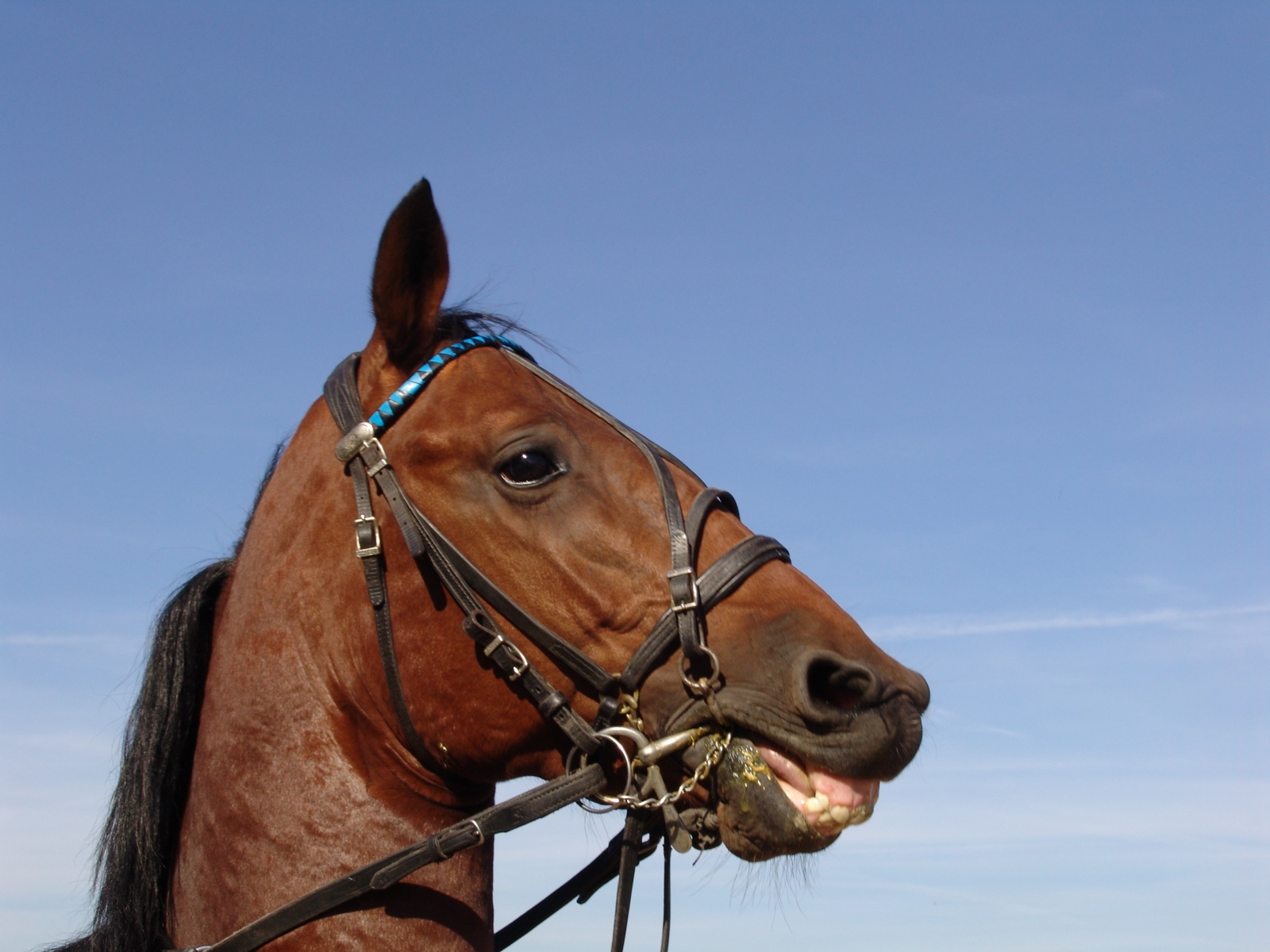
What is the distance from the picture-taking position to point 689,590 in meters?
3.65

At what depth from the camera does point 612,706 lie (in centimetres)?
371

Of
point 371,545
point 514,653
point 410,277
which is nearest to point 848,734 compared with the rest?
point 514,653

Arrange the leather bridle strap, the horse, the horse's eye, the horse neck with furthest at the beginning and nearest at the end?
1. the horse's eye
2. the horse neck
3. the leather bridle strap
4. the horse

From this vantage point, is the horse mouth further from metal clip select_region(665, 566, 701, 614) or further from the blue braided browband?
the blue braided browband

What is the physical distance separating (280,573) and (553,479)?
3.27 feet

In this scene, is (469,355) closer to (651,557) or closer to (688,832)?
(651,557)

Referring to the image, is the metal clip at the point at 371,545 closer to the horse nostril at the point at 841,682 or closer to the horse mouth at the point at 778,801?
the horse mouth at the point at 778,801

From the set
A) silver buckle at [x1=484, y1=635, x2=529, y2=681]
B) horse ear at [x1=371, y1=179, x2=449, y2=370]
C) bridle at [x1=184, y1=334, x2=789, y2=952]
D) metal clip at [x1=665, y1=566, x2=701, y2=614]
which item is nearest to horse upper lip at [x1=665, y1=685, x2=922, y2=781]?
bridle at [x1=184, y1=334, x2=789, y2=952]

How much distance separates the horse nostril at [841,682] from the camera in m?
3.44

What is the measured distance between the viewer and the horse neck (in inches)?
151

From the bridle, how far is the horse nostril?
11.0 inches

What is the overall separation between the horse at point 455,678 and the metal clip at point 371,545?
0.5 inches

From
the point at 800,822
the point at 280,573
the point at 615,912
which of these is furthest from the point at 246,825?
the point at 800,822

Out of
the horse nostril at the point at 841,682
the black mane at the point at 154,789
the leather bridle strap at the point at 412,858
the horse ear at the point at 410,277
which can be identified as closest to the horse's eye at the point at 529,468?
the horse ear at the point at 410,277
